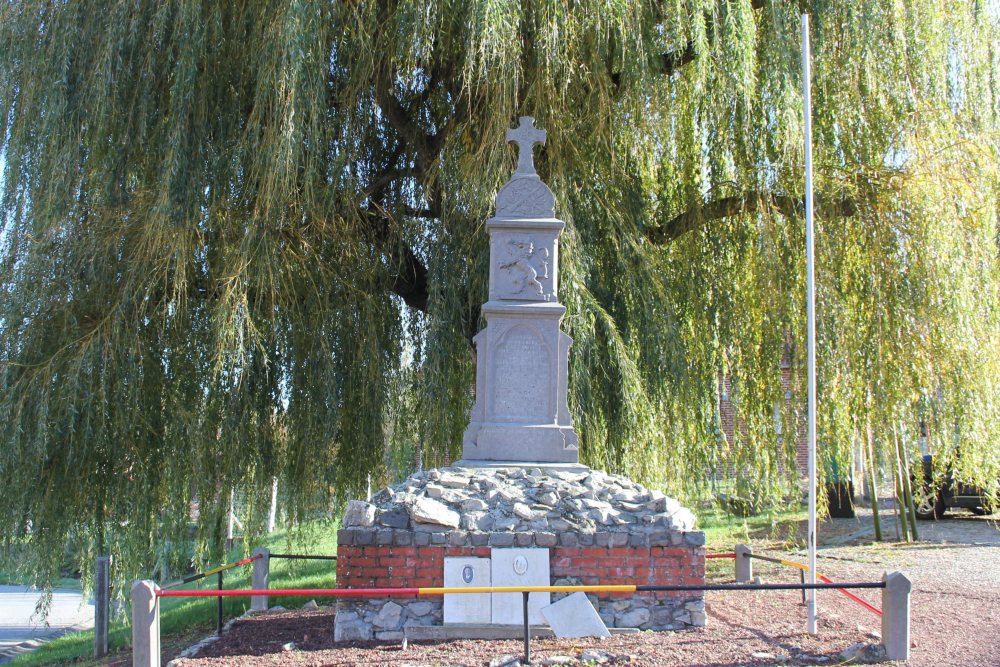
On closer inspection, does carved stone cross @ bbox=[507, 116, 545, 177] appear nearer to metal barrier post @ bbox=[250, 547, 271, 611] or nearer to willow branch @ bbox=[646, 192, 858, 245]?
willow branch @ bbox=[646, 192, 858, 245]

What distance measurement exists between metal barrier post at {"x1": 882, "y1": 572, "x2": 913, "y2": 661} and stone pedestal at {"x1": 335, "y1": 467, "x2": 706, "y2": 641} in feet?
3.98

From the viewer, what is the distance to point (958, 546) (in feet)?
43.6

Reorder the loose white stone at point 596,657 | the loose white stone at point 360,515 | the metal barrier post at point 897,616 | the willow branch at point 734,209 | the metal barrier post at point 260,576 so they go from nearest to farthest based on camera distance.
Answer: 1. the loose white stone at point 596,657
2. the metal barrier post at point 897,616
3. the loose white stone at point 360,515
4. the metal barrier post at point 260,576
5. the willow branch at point 734,209

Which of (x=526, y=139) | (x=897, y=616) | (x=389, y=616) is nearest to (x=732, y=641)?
(x=897, y=616)

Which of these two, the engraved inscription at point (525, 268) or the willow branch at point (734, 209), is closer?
the engraved inscription at point (525, 268)

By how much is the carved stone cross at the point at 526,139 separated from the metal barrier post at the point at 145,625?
4.39 metres

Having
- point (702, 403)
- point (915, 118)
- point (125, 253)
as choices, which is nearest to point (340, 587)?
point (125, 253)

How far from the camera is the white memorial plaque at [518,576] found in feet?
20.0

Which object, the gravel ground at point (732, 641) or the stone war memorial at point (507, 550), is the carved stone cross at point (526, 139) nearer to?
the stone war memorial at point (507, 550)

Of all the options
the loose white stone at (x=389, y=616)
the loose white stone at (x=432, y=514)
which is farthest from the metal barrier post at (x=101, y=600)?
the loose white stone at (x=432, y=514)

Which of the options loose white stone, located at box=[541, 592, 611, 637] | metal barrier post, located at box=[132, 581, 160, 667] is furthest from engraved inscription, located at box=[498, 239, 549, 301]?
metal barrier post, located at box=[132, 581, 160, 667]

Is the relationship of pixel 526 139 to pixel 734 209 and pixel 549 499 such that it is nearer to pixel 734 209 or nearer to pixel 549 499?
pixel 734 209

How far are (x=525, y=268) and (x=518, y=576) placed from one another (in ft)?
8.67

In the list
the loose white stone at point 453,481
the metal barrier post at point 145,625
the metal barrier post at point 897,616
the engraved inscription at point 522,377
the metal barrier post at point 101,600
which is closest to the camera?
the metal barrier post at point 145,625
